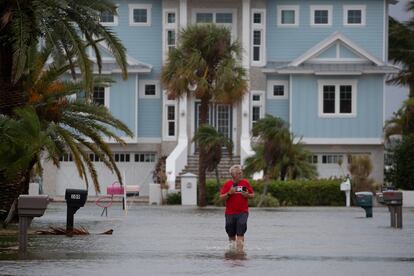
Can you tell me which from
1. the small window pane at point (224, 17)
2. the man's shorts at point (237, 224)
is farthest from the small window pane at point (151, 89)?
the man's shorts at point (237, 224)

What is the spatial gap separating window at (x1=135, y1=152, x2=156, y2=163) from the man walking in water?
36.9 metres

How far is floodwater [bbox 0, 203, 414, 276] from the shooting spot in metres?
18.3

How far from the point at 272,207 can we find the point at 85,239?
22.6 metres

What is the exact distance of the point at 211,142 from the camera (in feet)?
153

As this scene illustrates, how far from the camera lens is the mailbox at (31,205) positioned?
837 inches

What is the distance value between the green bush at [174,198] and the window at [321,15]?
42.7 ft

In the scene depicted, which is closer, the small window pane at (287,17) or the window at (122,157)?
the small window pane at (287,17)

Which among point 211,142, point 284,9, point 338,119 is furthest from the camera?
point 284,9

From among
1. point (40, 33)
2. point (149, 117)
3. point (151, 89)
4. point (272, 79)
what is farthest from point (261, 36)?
point (40, 33)

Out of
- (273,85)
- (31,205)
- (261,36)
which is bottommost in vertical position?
(31,205)

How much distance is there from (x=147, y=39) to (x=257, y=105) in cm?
633

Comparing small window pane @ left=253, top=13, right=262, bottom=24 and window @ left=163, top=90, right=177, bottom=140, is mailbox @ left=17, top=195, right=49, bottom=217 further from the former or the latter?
small window pane @ left=253, top=13, right=262, bottom=24

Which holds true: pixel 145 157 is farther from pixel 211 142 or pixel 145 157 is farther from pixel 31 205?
pixel 31 205

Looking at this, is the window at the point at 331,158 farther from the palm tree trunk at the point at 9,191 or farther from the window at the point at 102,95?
the palm tree trunk at the point at 9,191
